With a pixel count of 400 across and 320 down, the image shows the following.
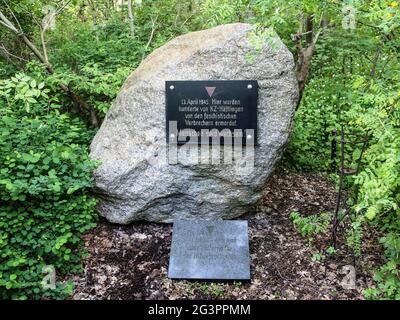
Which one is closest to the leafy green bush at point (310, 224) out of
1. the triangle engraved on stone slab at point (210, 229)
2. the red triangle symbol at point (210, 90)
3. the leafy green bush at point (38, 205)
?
the triangle engraved on stone slab at point (210, 229)

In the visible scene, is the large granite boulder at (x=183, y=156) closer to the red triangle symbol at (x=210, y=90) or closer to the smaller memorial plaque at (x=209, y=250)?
the red triangle symbol at (x=210, y=90)

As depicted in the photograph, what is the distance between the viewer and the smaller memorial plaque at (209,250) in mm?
3299

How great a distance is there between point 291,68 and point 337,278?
1949 millimetres

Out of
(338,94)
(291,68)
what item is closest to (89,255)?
(291,68)

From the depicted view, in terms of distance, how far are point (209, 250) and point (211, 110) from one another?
4.30ft

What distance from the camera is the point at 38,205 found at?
3.30m

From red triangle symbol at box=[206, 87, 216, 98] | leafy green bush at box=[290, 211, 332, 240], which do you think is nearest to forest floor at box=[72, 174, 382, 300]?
leafy green bush at box=[290, 211, 332, 240]

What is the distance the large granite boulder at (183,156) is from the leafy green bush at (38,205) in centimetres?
30

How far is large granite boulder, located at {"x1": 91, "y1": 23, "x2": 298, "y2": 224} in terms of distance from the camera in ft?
12.0

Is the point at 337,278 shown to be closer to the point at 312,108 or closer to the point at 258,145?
the point at 258,145

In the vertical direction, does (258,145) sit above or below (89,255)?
above

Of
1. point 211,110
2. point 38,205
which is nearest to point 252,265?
point 211,110

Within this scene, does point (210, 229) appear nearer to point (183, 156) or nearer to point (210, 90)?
point (183, 156)

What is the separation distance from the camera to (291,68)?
3703 millimetres
